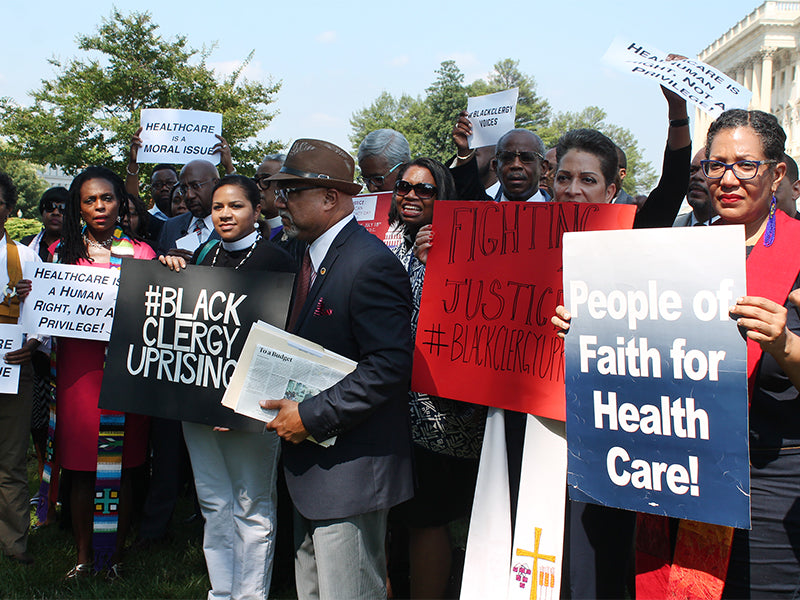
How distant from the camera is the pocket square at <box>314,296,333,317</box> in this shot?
2823mm

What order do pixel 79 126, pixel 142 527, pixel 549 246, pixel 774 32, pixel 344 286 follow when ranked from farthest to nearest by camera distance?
pixel 774 32
pixel 79 126
pixel 142 527
pixel 549 246
pixel 344 286

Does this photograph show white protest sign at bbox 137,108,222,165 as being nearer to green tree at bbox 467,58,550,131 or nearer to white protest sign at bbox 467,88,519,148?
white protest sign at bbox 467,88,519,148

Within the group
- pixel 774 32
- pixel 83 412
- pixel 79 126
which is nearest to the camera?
pixel 83 412

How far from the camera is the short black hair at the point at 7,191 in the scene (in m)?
4.55

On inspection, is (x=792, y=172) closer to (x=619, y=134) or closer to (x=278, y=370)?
(x=278, y=370)

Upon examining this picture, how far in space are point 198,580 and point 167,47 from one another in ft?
69.8

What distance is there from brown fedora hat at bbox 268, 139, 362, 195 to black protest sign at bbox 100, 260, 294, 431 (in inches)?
19.2

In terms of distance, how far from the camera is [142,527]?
4.87m

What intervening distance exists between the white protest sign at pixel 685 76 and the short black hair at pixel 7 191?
3.79 meters

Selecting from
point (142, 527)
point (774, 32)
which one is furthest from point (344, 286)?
point (774, 32)

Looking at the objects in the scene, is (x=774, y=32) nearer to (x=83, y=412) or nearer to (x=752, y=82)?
(x=752, y=82)

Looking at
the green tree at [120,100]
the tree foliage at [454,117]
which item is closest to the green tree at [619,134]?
the tree foliage at [454,117]

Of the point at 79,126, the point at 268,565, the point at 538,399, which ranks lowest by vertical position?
the point at 268,565

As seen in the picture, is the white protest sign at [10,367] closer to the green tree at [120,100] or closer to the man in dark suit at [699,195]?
the man in dark suit at [699,195]
